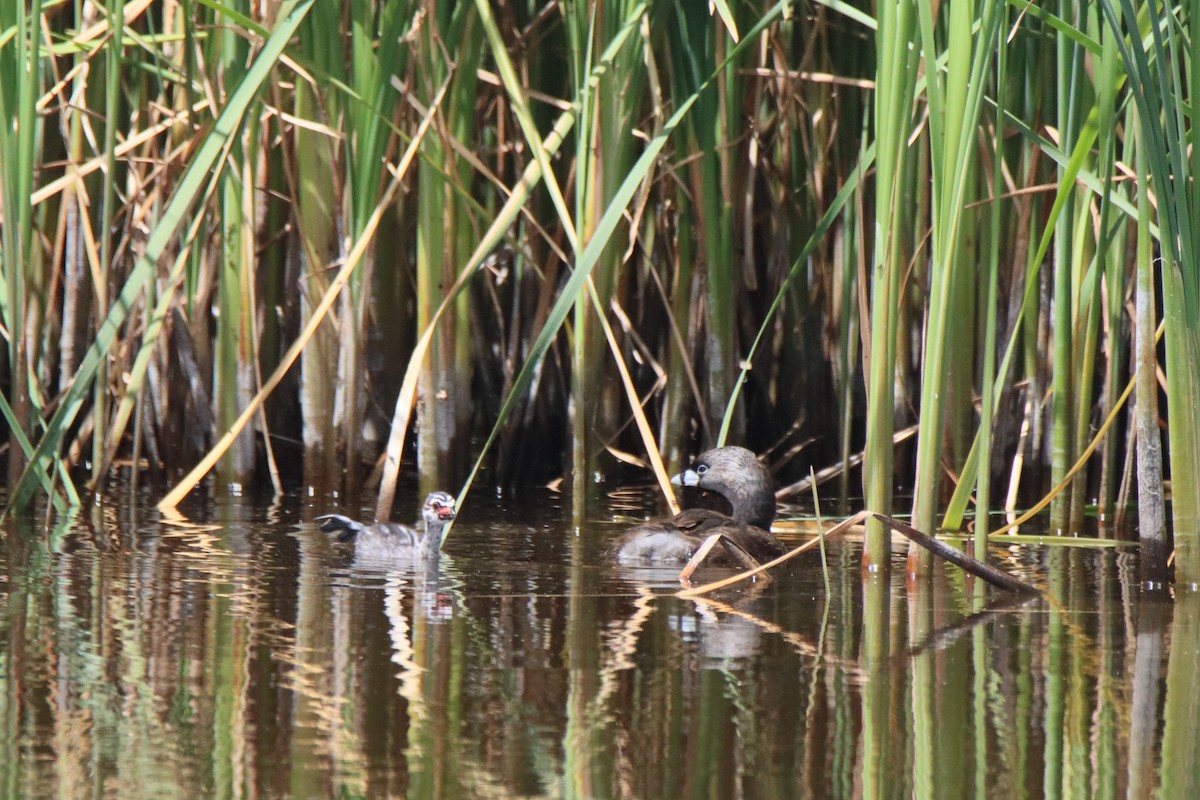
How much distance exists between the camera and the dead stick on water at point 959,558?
3.59 m

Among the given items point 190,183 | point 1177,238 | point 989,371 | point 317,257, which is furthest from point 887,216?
point 317,257

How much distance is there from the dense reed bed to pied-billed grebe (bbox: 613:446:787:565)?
12.4 inches

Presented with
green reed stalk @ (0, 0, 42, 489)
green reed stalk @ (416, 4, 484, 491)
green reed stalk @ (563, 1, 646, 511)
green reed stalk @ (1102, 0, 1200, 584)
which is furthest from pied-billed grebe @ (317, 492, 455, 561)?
green reed stalk @ (1102, 0, 1200, 584)

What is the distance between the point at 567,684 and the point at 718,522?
2023mm

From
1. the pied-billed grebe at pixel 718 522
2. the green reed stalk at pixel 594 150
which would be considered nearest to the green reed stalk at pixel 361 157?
the green reed stalk at pixel 594 150

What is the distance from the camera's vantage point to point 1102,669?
295 cm

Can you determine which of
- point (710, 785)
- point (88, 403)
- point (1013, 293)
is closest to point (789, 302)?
point (1013, 293)

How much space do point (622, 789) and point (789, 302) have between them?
4257 mm

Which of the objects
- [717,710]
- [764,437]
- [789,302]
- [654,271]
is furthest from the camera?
[764,437]

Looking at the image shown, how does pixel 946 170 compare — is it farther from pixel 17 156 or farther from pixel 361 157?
pixel 17 156

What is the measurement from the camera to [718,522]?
15.7 feet

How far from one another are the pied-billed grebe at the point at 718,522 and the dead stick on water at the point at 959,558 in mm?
754

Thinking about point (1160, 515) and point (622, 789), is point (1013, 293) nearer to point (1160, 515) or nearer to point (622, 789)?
point (1160, 515)

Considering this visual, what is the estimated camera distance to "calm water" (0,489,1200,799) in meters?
2.25
